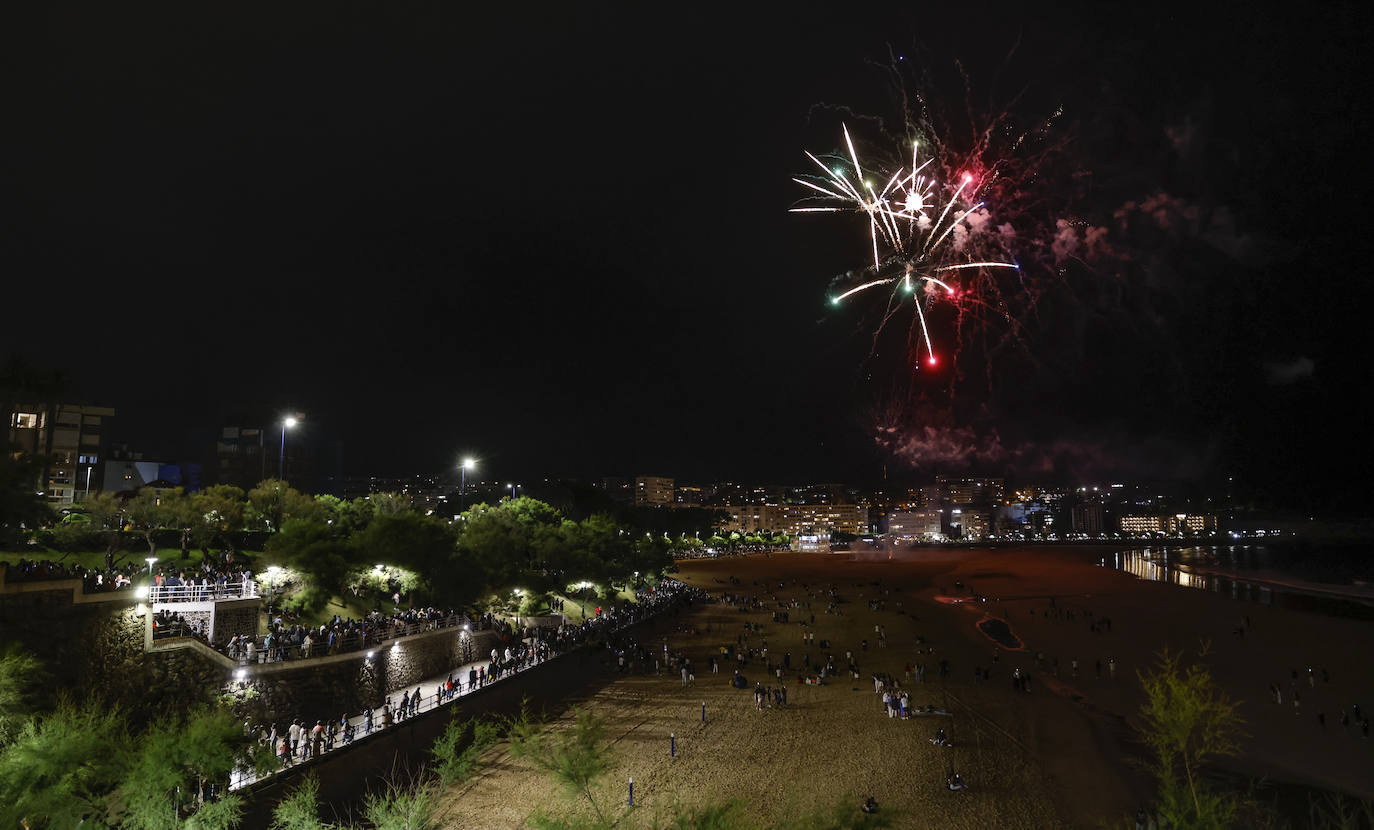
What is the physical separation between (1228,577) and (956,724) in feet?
219

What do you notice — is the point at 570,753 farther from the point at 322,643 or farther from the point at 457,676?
the point at 457,676

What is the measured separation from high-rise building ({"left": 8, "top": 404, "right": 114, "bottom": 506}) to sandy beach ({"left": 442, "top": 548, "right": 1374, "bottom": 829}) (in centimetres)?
3993

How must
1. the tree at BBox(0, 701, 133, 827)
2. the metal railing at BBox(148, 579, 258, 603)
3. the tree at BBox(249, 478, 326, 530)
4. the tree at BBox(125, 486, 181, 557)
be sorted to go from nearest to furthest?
1. the tree at BBox(0, 701, 133, 827)
2. the metal railing at BBox(148, 579, 258, 603)
3. the tree at BBox(125, 486, 181, 557)
4. the tree at BBox(249, 478, 326, 530)

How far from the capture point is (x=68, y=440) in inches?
2254

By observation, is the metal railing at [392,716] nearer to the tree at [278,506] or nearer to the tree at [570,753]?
the tree at [570,753]

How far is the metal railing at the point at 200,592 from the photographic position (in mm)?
20453

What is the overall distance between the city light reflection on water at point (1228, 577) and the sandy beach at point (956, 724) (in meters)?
7.42

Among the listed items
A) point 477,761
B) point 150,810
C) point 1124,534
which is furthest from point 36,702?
point 1124,534

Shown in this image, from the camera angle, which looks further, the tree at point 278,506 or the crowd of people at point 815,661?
the tree at point 278,506

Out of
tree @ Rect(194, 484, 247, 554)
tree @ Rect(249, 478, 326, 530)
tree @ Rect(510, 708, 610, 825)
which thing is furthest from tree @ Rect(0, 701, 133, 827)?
tree @ Rect(249, 478, 326, 530)

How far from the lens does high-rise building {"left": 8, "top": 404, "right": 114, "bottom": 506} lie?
154 feet

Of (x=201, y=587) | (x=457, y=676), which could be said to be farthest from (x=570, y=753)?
(x=201, y=587)

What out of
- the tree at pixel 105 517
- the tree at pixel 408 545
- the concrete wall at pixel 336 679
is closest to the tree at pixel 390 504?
the tree at pixel 105 517

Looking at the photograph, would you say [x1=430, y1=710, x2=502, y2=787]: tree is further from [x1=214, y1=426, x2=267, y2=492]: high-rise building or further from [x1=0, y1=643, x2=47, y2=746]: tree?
[x1=214, y1=426, x2=267, y2=492]: high-rise building
